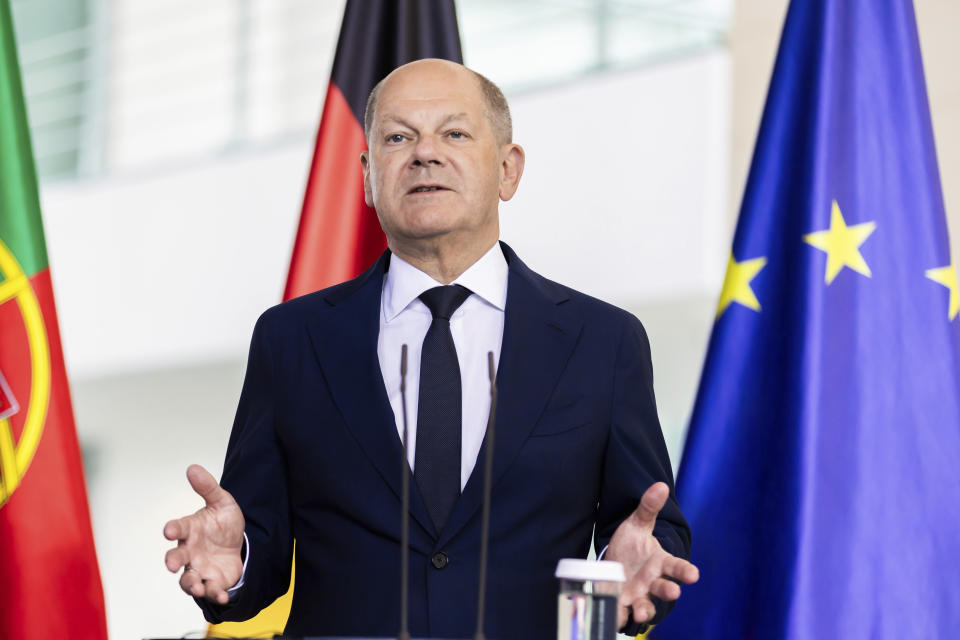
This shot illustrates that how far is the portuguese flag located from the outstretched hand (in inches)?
54.8

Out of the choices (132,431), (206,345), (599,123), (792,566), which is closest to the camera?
(792,566)

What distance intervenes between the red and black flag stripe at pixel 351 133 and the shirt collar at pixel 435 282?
0.88m

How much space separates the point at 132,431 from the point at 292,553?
13.5 feet

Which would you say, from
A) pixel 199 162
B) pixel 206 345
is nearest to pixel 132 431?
pixel 206 345

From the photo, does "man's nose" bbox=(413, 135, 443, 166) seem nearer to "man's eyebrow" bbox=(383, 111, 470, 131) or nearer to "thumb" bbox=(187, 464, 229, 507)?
"man's eyebrow" bbox=(383, 111, 470, 131)

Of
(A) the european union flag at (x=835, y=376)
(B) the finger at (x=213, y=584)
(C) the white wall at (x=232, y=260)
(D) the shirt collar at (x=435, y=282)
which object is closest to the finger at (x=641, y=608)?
(B) the finger at (x=213, y=584)

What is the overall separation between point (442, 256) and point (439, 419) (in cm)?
30

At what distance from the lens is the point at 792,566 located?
2225 mm

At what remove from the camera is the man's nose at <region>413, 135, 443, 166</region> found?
69.8 inches

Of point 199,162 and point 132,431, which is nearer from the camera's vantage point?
point 199,162

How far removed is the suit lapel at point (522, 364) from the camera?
154 cm

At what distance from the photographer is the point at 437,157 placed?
5.82 ft

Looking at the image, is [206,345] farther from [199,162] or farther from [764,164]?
[764,164]

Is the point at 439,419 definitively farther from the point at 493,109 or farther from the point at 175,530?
the point at 493,109
